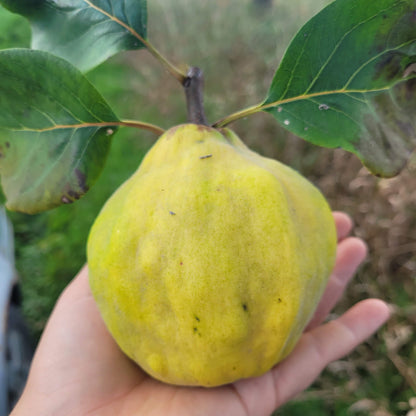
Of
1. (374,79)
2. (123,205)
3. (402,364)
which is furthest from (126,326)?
(402,364)

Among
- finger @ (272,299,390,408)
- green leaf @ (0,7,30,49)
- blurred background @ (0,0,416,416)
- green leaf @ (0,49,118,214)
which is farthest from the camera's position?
green leaf @ (0,7,30,49)

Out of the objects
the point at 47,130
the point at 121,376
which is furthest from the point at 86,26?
the point at 121,376

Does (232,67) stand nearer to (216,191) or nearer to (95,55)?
(95,55)

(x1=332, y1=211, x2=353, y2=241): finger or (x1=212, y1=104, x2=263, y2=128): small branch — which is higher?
(x1=212, y1=104, x2=263, y2=128): small branch

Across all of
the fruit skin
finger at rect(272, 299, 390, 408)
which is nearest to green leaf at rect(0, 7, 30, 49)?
the fruit skin

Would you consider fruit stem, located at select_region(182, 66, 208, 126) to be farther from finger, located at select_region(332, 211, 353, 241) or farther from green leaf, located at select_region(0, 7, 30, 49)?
green leaf, located at select_region(0, 7, 30, 49)

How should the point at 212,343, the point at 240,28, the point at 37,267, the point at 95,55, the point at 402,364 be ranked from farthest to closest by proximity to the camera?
the point at 240,28, the point at 37,267, the point at 402,364, the point at 95,55, the point at 212,343
